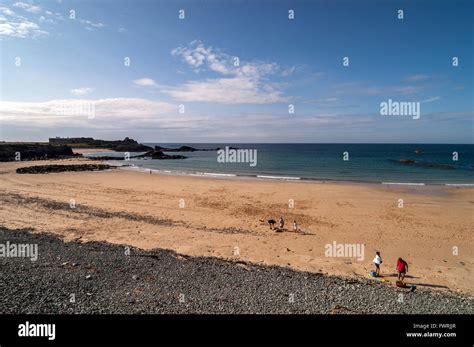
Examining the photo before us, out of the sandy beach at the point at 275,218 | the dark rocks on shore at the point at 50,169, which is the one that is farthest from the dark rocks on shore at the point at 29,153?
the sandy beach at the point at 275,218

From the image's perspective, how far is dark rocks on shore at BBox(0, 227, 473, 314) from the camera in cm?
813

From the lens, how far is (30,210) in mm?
20359

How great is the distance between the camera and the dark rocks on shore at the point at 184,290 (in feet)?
26.7

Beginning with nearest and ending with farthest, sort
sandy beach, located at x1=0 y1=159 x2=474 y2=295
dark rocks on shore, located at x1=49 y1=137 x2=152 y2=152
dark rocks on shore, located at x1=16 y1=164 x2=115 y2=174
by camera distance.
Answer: sandy beach, located at x1=0 y1=159 x2=474 y2=295 → dark rocks on shore, located at x1=16 y1=164 x2=115 y2=174 → dark rocks on shore, located at x1=49 y1=137 x2=152 y2=152

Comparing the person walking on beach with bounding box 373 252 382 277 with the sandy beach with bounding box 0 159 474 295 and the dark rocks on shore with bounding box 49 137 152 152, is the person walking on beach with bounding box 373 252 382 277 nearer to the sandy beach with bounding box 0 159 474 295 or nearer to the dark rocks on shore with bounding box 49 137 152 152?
the sandy beach with bounding box 0 159 474 295

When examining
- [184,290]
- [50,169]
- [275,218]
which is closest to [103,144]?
[50,169]

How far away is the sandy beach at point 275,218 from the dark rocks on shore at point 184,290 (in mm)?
1558

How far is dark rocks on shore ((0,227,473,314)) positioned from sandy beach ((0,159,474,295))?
1.56 m

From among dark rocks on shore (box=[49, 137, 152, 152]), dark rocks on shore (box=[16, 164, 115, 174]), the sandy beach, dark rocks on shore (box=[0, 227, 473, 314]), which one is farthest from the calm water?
dark rocks on shore (box=[49, 137, 152, 152])

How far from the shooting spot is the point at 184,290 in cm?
925

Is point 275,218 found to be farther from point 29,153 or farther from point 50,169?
point 29,153

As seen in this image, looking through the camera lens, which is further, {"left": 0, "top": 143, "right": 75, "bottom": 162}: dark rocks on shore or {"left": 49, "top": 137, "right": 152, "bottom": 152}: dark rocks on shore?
{"left": 49, "top": 137, "right": 152, "bottom": 152}: dark rocks on shore
